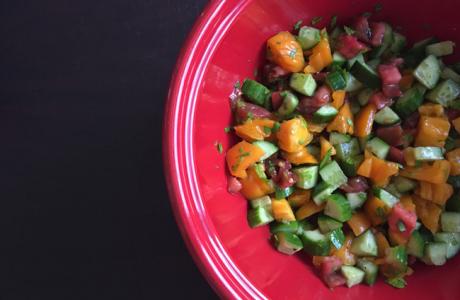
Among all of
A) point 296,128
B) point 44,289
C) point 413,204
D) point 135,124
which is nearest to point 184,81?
point 296,128

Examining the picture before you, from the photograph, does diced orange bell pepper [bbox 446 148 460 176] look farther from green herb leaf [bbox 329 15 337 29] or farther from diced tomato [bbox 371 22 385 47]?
green herb leaf [bbox 329 15 337 29]

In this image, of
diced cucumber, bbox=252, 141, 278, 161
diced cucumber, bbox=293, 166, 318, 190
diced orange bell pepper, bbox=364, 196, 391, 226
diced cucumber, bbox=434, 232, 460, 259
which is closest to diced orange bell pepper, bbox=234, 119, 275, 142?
diced cucumber, bbox=252, 141, 278, 161

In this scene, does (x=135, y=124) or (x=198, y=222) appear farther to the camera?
(x=135, y=124)

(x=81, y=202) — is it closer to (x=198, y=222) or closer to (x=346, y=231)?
(x=198, y=222)

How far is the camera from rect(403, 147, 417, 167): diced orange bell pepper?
1373mm

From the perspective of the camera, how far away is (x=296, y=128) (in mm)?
1310

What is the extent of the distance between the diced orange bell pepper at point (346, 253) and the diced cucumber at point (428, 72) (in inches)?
18.0

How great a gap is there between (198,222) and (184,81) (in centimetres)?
33

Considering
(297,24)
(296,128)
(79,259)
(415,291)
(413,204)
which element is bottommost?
(415,291)

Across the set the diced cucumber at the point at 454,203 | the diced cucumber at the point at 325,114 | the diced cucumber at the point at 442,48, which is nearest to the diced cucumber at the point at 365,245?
the diced cucumber at the point at 454,203

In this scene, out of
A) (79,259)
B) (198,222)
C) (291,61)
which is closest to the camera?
(198,222)

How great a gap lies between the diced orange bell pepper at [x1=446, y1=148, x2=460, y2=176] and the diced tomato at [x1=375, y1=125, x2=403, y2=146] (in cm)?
13

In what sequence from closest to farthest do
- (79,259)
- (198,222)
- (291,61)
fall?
(198,222) → (291,61) → (79,259)

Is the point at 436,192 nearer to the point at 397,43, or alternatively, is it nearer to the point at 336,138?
the point at 336,138
